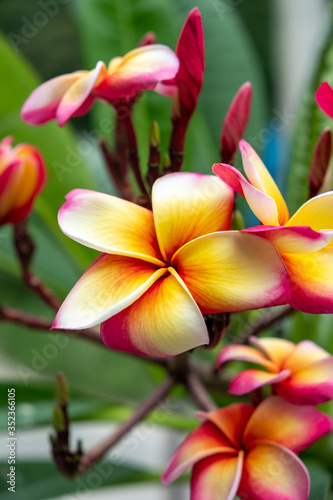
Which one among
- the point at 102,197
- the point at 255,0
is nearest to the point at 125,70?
the point at 102,197

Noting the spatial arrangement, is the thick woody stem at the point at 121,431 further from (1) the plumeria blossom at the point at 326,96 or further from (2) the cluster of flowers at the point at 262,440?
(1) the plumeria blossom at the point at 326,96

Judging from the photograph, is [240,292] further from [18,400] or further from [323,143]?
[18,400]

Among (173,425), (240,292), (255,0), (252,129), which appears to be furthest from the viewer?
(255,0)

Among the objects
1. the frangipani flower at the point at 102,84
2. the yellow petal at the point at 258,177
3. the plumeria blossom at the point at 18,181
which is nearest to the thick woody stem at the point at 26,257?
the plumeria blossom at the point at 18,181

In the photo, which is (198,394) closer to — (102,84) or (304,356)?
(304,356)

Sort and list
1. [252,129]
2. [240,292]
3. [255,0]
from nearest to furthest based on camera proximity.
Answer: [240,292], [252,129], [255,0]

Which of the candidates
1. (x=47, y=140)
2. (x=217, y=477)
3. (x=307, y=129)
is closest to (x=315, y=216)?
(x=217, y=477)

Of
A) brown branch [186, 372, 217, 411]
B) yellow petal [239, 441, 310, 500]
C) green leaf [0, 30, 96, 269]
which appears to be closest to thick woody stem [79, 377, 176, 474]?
brown branch [186, 372, 217, 411]

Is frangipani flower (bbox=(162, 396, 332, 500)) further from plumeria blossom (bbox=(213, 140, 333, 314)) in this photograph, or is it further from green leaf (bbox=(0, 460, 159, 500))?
green leaf (bbox=(0, 460, 159, 500))
